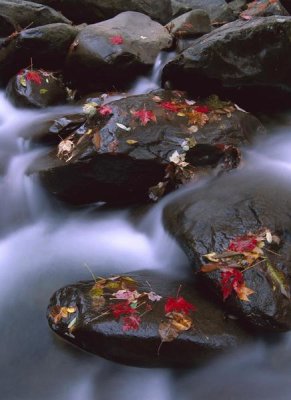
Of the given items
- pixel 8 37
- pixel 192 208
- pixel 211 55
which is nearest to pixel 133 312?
pixel 192 208

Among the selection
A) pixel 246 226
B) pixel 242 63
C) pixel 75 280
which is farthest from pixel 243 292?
pixel 242 63

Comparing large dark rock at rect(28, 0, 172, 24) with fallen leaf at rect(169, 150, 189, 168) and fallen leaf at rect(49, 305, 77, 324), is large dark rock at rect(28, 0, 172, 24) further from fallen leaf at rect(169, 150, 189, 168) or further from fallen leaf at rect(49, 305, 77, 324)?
fallen leaf at rect(49, 305, 77, 324)

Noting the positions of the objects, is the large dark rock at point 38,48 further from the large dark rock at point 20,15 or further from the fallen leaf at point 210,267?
the fallen leaf at point 210,267

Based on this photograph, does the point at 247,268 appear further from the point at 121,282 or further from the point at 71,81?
the point at 71,81

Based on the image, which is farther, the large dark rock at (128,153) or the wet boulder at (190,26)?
the wet boulder at (190,26)

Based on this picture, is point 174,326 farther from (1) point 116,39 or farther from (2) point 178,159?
(1) point 116,39

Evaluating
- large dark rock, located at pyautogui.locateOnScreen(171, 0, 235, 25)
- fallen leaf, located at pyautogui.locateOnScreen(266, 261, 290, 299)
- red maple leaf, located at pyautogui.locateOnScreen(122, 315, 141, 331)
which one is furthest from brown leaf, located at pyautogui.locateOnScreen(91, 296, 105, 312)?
large dark rock, located at pyautogui.locateOnScreen(171, 0, 235, 25)

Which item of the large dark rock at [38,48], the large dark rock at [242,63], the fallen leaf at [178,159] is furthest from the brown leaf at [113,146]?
the large dark rock at [38,48]
